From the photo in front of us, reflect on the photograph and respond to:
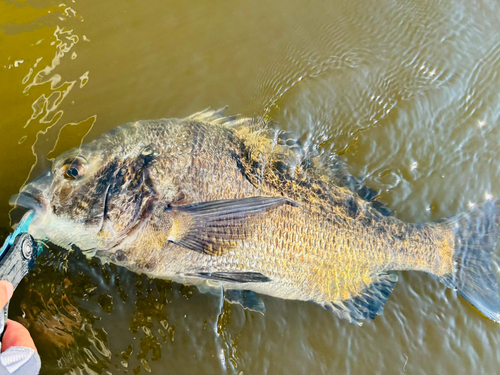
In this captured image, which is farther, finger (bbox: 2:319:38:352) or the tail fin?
the tail fin

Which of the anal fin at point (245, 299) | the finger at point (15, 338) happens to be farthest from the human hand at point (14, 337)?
the anal fin at point (245, 299)

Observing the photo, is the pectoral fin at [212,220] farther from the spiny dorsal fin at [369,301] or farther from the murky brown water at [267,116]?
the spiny dorsal fin at [369,301]

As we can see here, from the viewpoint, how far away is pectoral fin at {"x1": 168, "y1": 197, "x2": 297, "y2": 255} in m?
2.00

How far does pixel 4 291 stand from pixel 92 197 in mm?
622

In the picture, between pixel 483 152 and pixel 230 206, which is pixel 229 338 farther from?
pixel 483 152

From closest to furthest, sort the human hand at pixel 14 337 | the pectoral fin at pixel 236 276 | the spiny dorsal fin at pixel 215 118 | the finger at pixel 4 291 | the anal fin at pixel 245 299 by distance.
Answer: the finger at pixel 4 291 → the human hand at pixel 14 337 → the pectoral fin at pixel 236 276 → the spiny dorsal fin at pixel 215 118 → the anal fin at pixel 245 299

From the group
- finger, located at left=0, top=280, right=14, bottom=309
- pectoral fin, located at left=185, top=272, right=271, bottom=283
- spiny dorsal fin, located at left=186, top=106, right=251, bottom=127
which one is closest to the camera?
finger, located at left=0, top=280, right=14, bottom=309

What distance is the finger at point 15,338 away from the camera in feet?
6.28

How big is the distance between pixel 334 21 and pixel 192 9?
1298 millimetres

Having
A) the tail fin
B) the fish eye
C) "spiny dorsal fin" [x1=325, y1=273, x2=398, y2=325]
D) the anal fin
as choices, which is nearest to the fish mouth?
the fish eye

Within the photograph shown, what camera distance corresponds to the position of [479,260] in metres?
2.64

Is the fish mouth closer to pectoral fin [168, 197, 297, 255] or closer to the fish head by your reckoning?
the fish head

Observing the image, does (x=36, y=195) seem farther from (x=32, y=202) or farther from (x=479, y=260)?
(x=479, y=260)

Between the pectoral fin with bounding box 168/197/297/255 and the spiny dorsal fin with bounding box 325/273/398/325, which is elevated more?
the pectoral fin with bounding box 168/197/297/255
